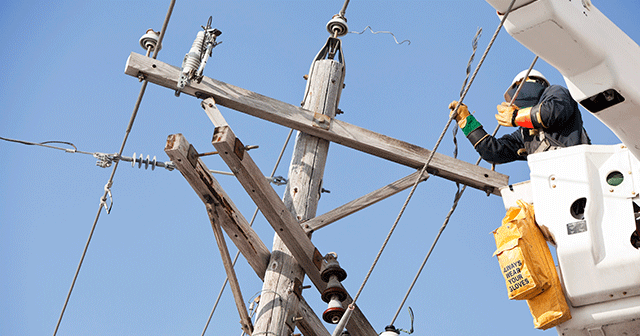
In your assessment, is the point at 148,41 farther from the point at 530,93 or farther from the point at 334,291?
the point at 530,93

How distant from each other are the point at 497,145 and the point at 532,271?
1710mm

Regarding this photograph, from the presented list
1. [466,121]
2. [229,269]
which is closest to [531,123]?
[466,121]

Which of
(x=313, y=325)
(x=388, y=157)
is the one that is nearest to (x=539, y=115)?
(x=388, y=157)

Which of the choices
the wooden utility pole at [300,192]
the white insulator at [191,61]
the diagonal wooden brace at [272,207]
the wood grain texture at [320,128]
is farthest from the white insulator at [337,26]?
the diagonal wooden brace at [272,207]

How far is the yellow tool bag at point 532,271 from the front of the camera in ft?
14.4

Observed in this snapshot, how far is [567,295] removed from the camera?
A: 4.41 meters

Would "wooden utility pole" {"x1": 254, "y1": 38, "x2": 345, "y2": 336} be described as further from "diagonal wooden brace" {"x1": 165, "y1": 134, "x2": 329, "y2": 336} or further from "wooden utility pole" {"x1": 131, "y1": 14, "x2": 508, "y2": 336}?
"diagonal wooden brace" {"x1": 165, "y1": 134, "x2": 329, "y2": 336}

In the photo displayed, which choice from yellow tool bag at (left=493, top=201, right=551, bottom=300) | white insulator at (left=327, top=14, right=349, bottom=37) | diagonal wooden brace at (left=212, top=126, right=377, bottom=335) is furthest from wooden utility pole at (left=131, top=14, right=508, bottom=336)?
yellow tool bag at (left=493, top=201, right=551, bottom=300)

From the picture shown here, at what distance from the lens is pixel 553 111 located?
5266mm

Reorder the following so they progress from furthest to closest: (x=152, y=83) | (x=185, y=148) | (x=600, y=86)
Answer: (x=152, y=83), (x=185, y=148), (x=600, y=86)

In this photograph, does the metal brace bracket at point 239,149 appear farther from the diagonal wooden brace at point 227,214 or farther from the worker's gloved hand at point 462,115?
the worker's gloved hand at point 462,115

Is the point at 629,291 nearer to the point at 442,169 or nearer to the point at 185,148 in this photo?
the point at 442,169

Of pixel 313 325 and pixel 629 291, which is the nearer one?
pixel 629 291

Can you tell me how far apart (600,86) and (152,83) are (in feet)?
9.68
